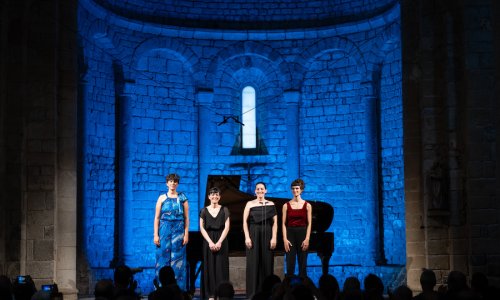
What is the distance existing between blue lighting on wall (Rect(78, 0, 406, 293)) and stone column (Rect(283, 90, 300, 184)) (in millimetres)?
22

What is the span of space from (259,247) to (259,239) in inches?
4.1

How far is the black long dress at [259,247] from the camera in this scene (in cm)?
1056

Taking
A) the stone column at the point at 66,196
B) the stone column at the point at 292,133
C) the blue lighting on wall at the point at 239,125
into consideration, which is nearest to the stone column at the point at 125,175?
the blue lighting on wall at the point at 239,125

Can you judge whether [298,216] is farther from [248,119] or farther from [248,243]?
[248,119]

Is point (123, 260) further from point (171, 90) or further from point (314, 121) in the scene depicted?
point (314, 121)

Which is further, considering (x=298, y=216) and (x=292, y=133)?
(x=292, y=133)

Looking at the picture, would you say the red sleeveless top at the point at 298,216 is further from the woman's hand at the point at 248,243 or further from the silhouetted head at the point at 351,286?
the silhouetted head at the point at 351,286

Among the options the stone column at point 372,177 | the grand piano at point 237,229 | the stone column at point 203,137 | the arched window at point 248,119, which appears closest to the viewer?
the grand piano at point 237,229

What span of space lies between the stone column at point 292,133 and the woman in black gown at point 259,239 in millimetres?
7098

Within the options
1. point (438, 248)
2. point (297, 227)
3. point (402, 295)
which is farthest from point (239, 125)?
point (402, 295)

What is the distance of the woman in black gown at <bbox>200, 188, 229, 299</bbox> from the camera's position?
1041cm

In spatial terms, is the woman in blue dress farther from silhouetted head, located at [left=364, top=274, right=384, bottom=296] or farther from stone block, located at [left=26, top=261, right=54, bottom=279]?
silhouetted head, located at [left=364, top=274, right=384, bottom=296]

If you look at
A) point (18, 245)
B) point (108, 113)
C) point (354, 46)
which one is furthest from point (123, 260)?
point (354, 46)

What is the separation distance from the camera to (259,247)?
10602 mm
